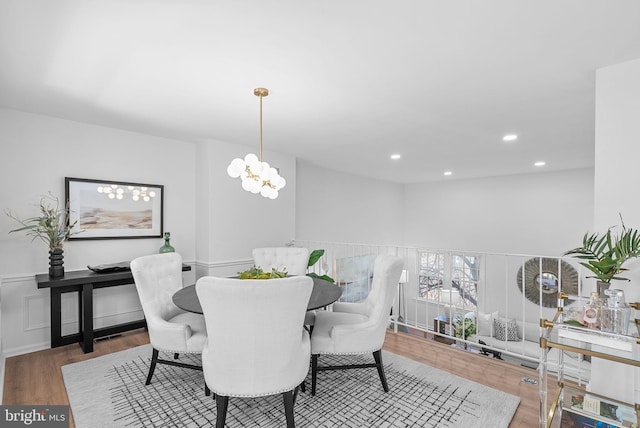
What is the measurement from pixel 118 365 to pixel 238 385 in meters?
1.76

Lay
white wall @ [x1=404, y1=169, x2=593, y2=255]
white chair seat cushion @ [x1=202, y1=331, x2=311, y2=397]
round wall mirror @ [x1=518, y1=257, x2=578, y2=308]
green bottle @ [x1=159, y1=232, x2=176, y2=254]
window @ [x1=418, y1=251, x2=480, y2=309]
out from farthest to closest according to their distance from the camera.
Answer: window @ [x1=418, y1=251, x2=480, y2=309] → round wall mirror @ [x1=518, y1=257, x2=578, y2=308] → white wall @ [x1=404, y1=169, x2=593, y2=255] → green bottle @ [x1=159, y1=232, x2=176, y2=254] → white chair seat cushion @ [x1=202, y1=331, x2=311, y2=397]

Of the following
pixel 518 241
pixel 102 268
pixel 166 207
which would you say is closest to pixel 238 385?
pixel 102 268

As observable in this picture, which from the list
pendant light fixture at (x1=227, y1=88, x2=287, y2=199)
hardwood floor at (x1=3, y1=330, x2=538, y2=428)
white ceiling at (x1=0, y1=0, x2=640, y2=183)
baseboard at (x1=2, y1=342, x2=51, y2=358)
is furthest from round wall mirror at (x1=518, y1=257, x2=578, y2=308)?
baseboard at (x1=2, y1=342, x2=51, y2=358)

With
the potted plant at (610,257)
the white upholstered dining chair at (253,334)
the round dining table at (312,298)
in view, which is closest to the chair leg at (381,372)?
the round dining table at (312,298)

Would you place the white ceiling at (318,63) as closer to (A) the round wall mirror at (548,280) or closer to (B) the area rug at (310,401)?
(B) the area rug at (310,401)

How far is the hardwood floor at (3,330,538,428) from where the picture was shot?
90.0 inches

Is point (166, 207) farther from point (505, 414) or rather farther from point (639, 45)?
point (639, 45)

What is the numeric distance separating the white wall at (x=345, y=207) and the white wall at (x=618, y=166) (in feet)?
13.8

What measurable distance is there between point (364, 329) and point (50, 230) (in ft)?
10.1

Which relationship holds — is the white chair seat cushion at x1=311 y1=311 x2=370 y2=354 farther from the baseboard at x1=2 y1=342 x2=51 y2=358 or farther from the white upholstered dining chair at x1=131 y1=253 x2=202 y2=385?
the baseboard at x1=2 y1=342 x2=51 y2=358

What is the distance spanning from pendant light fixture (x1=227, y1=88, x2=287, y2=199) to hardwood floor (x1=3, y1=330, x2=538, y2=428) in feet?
6.30

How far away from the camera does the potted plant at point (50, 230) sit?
305 cm

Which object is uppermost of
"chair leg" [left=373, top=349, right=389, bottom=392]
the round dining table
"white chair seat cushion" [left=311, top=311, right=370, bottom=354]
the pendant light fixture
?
the pendant light fixture

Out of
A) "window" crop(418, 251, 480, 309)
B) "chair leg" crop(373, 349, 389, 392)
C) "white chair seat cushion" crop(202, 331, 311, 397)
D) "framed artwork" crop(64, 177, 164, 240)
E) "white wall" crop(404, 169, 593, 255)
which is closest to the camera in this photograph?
"white chair seat cushion" crop(202, 331, 311, 397)
